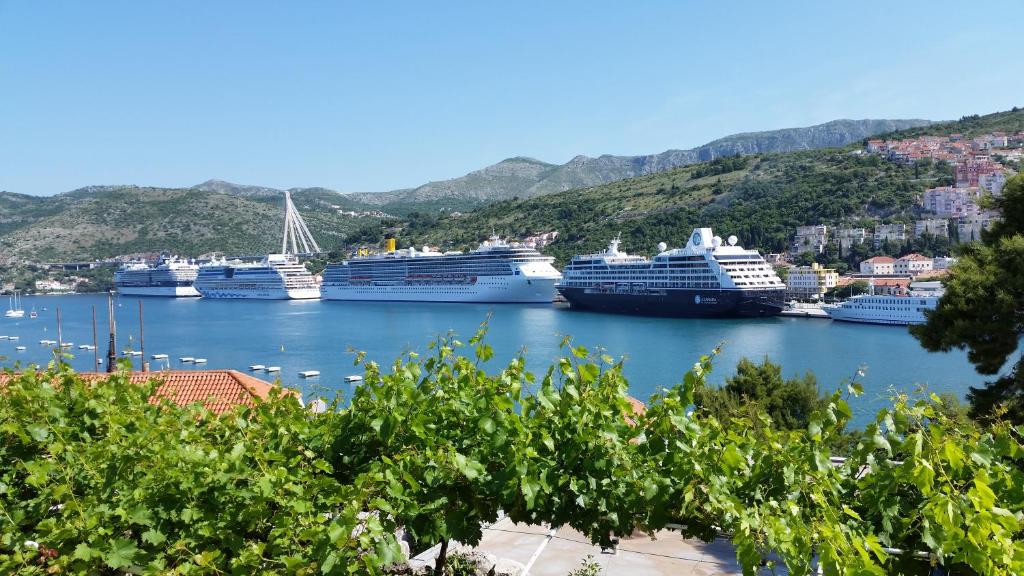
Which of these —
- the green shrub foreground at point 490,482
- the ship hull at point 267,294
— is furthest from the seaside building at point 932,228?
the green shrub foreground at point 490,482

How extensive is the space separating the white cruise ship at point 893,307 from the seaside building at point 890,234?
60.3ft

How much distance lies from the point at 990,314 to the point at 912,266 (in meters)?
43.1

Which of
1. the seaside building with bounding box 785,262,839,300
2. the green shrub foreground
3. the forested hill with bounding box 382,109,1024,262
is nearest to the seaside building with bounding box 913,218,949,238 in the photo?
the forested hill with bounding box 382,109,1024,262

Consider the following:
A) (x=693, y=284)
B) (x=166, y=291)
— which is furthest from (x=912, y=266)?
(x=166, y=291)

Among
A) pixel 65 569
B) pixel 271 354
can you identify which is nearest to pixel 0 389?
pixel 65 569

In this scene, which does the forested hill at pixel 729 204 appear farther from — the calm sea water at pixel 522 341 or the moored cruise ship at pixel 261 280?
the calm sea water at pixel 522 341

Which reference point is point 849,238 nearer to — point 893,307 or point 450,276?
point 893,307

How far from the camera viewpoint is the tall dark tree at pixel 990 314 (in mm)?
6957

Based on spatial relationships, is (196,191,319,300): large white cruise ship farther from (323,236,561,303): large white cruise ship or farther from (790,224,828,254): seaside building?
(790,224,828,254): seaside building

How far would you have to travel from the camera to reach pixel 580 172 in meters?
175

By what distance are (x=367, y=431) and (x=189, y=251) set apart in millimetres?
105523

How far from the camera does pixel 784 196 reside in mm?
63719

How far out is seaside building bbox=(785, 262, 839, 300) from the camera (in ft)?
143

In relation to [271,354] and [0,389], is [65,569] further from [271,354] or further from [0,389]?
[271,354]
